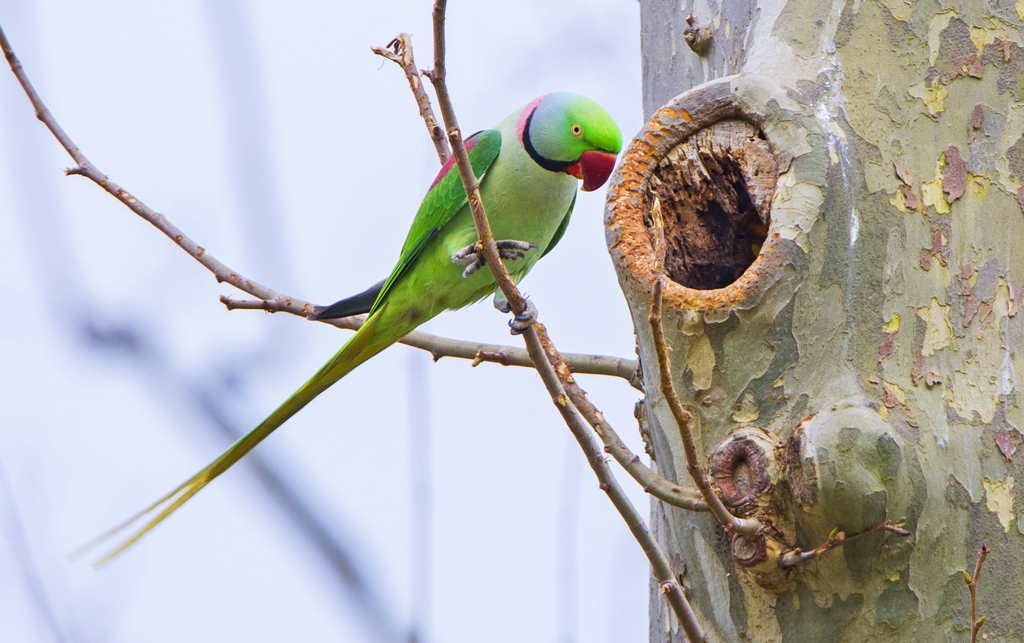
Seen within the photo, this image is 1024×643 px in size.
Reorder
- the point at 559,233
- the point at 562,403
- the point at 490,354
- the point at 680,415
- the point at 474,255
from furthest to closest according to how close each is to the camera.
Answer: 1. the point at 559,233
2. the point at 474,255
3. the point at 490,354
4. the point at 562,403
5. the point at 680,415

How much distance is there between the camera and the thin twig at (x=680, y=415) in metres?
1.25

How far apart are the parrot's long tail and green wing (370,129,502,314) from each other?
4.9 inches

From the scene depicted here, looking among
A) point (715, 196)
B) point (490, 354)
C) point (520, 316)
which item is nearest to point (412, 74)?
point (520, 316)

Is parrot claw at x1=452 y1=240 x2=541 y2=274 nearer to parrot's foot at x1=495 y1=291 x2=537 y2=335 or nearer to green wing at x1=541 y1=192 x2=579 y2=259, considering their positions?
parrot's foot at x1=495 y1=291 x2=537 y2=335

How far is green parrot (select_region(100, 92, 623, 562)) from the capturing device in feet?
9.39

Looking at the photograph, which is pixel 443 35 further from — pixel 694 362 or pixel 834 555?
pixel 834 555

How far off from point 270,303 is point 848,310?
5.21ft

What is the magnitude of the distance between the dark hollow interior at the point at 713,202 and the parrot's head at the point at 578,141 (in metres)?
1.03

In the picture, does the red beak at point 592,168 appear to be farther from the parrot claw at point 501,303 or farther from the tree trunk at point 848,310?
the tree trunk at point 848,310

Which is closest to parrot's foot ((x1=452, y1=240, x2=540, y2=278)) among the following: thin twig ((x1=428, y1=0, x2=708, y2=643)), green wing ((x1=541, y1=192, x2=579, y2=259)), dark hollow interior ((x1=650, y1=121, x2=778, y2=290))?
green wing ((x1=541, y1=192, x2=579, y2=259))

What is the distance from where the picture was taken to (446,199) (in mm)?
3000

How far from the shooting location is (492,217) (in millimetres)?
2889

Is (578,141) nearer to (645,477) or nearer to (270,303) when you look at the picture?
(270,303)

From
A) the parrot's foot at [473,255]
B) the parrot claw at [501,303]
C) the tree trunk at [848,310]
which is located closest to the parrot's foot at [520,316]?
the parrot claw at [501,303]
